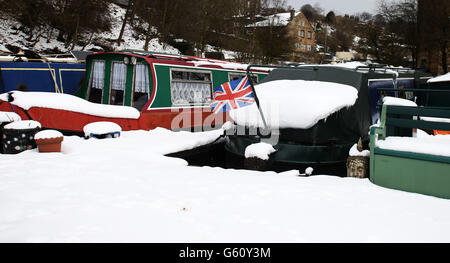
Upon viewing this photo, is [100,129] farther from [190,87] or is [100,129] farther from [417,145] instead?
[417,145]

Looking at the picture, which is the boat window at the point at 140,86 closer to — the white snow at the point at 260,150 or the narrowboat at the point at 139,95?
the narrowboat at the point at 139,95

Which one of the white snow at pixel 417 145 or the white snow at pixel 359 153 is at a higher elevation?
the white snow at pixel 417 145

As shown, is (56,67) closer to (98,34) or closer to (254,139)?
(254,139)

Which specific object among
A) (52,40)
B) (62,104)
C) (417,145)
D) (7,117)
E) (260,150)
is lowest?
(260,150)

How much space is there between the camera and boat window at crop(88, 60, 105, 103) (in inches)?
378

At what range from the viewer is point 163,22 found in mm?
31656

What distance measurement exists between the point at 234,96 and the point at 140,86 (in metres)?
4.00

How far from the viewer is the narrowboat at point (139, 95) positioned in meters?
7.76

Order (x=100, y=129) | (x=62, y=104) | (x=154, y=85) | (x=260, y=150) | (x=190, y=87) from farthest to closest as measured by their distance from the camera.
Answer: (x=190, y=87) < (x=154, y=85) < (x=62, y=104) < (x=100, y=129) < (x=260, y=150)

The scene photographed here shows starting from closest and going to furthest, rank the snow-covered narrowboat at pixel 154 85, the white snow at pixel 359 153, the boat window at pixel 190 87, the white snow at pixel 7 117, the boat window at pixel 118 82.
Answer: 1. the white snow at pixel 359 153
2. the white snow at pixel 7 117
3. the snow-covered narrowboat at pixel 154 85
4. the boat window at pixel 118 82
5. the boat window at pixel 190 87

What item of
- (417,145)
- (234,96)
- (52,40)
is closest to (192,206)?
(234,96)

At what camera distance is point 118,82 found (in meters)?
9.27

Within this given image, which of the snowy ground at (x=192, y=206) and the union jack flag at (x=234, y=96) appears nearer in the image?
the snowy ground at (x=192, y=206)

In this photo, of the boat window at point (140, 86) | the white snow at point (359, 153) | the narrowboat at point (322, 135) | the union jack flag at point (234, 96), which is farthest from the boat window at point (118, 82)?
the white snow at point (359, 153)
